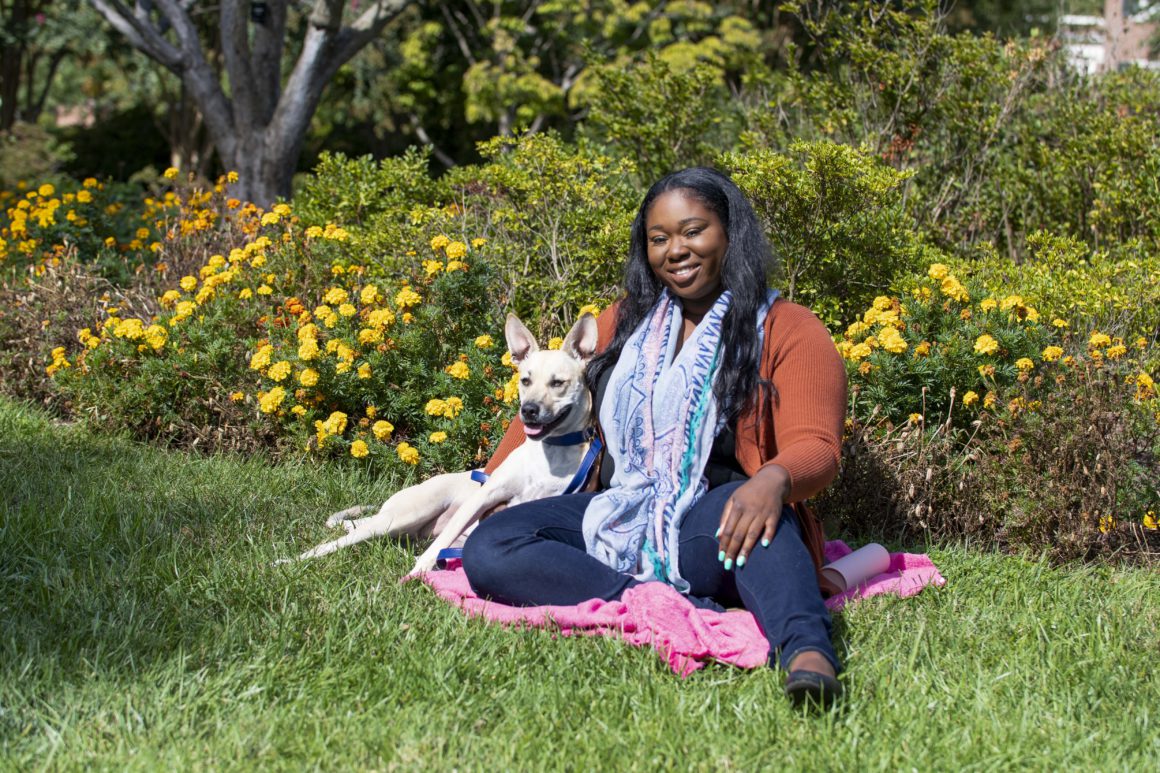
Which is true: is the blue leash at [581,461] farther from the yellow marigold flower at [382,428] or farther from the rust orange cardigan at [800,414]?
the yellow marigold flower at [382,428]

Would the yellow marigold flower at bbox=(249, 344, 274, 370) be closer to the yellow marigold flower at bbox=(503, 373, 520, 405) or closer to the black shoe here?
the yellow marigold flower at bbox=(503, 373, 520, 405)

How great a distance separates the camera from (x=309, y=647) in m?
3.15

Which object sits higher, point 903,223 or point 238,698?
point 903,223

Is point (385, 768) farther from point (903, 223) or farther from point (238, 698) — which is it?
point (903, 223)

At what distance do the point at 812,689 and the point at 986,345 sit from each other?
217 centimetres

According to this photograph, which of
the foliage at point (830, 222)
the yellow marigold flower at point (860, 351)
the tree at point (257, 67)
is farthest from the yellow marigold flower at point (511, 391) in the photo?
the tree at point (257, 67)

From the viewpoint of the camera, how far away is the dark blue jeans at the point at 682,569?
9.97 ft

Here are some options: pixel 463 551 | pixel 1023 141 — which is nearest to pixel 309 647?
pixel 463 551

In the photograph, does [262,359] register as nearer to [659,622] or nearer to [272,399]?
[272,399]

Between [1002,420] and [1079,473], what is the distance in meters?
0.33

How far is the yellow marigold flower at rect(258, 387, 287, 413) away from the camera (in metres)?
5.01

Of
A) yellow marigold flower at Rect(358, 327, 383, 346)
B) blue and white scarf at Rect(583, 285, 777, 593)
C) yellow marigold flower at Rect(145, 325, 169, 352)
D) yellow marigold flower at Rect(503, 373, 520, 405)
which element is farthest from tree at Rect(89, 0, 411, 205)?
blue and white scarf at Rect(583, 285, 777, 593)

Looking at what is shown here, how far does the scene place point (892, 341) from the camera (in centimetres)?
453

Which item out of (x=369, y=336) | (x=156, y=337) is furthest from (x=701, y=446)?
(x=156, y=337)
